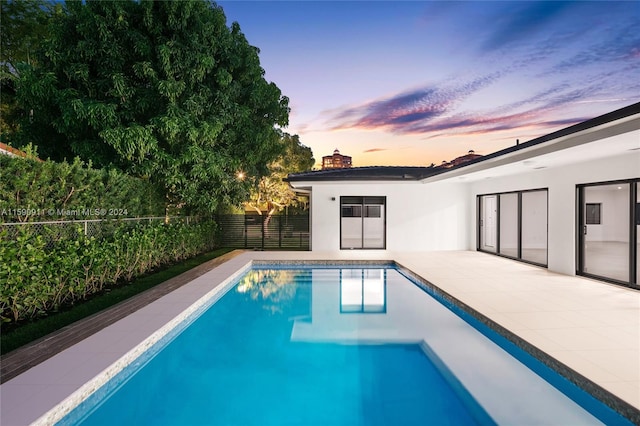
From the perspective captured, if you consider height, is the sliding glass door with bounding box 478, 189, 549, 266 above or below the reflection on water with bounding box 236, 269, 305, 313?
above

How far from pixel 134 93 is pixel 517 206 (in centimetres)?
1159

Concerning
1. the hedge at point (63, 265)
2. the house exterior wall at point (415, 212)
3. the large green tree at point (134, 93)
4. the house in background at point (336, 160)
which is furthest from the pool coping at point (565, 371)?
the house in background at point (336, 160)

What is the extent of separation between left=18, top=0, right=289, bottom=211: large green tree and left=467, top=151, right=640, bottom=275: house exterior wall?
8536 mm

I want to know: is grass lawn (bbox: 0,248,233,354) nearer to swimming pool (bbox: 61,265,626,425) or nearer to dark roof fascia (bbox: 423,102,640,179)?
swimming pool (bbox: 61,265,626,425)

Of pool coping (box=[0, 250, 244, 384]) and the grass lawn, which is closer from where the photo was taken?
pool coping (box=[0, 250, 244, 384])

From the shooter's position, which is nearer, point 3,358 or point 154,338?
point 3,358

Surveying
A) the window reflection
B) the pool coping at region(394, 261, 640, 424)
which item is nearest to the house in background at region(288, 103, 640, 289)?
the pool coping at region(394, 261, 640, 424)

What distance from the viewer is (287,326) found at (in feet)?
19.2

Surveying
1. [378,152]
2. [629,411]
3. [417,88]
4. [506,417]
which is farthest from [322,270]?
[378,152]

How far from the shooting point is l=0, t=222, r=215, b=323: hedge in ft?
14.5

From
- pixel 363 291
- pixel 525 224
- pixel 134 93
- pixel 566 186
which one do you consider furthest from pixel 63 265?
pixel 525 224

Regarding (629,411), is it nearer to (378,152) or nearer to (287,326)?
(287,326)

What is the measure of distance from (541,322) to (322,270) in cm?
624

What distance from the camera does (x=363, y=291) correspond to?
805 centimetres
